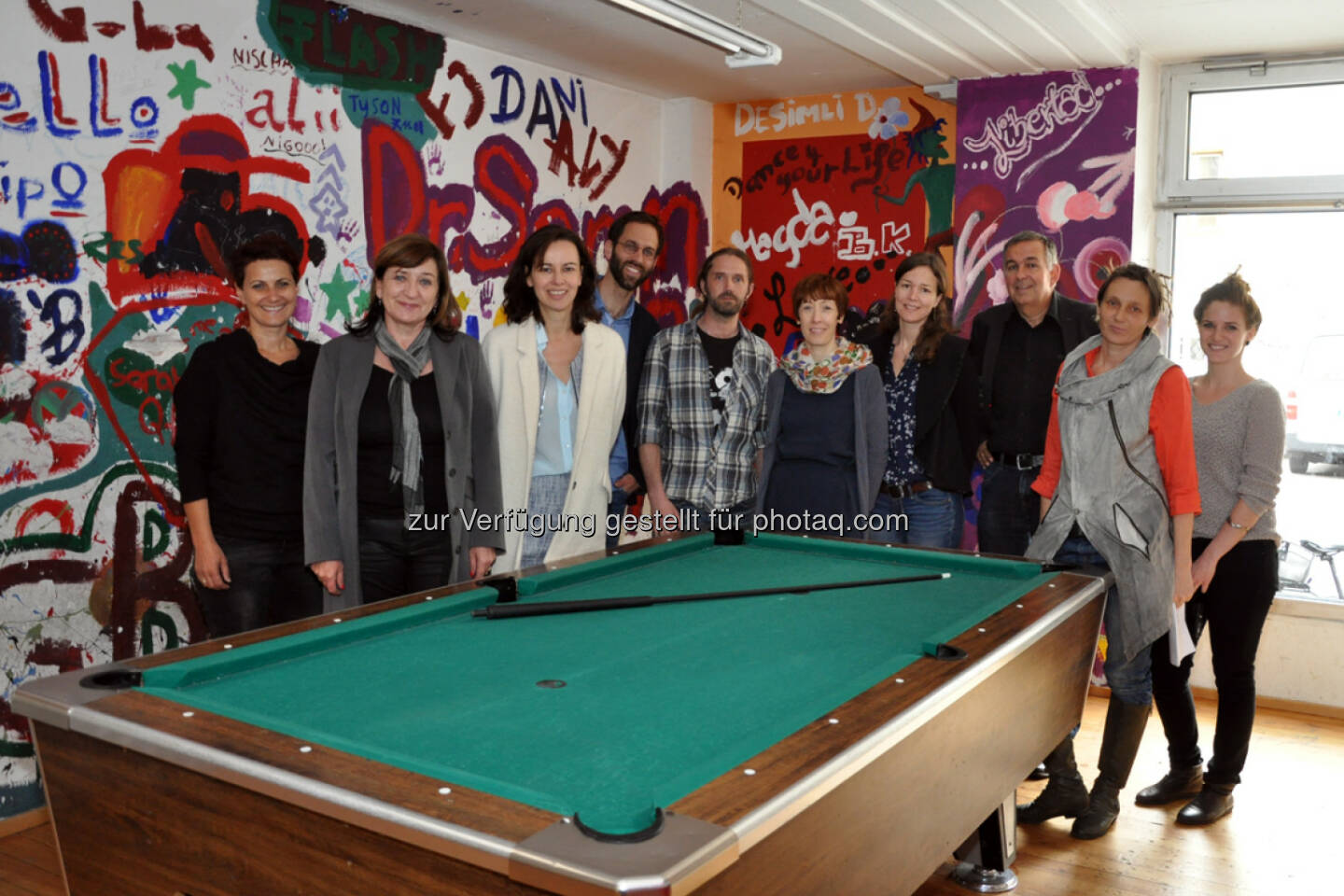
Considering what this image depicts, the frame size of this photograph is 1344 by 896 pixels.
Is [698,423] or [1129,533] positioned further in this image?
[698,423]

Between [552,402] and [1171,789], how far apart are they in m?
2.15

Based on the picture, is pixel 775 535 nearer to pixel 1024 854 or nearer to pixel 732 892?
pixel 1024 854

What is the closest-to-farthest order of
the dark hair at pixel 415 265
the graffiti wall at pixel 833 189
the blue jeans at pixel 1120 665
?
the dark hair at pixel 415 265
the blue jeans at pixel 1120 665
the graffiti wall at pixel 833 189

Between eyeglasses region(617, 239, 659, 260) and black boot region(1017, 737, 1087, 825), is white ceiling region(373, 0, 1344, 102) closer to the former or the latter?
eyeglasses region(617, 239, 659, 260)

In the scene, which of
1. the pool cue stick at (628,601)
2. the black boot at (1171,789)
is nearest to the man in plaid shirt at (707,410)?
the pool cue stick at (628,601)

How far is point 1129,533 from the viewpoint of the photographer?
Result: 282cm

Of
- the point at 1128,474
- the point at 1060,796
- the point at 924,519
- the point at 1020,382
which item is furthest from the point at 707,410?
the point at 1060,796

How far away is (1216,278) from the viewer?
456cm

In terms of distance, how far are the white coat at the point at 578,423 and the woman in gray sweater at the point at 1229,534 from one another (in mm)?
1653

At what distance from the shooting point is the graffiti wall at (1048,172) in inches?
170

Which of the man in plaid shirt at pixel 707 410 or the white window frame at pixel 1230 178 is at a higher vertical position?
the white window frame at pixel 1230 178

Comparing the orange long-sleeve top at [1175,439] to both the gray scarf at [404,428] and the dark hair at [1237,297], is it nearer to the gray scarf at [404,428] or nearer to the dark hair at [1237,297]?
the dark hair at [1237,297]

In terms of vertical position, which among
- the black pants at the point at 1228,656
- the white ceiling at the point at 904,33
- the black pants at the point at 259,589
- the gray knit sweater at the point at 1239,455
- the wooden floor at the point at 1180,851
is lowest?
the wooden floor at the point at 1180,851

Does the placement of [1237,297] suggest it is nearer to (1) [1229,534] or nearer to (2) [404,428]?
(1) [1229,534]
